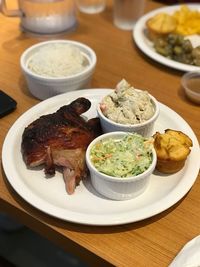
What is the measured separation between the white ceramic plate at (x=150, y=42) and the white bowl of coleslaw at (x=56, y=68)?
0.20m

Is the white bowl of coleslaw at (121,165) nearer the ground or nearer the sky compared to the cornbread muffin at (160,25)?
nearer the sky

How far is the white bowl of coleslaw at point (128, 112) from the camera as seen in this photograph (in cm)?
86

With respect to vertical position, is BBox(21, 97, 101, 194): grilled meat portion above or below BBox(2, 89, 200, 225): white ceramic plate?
above

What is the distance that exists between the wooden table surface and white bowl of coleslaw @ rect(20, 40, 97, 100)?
52 millimetres

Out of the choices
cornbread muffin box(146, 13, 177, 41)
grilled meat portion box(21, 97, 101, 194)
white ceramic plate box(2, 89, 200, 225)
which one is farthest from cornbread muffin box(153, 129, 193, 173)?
cornbread muffin box(146, 13, 177, 41)

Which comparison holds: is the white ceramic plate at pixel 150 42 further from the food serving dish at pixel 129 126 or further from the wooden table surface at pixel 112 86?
the food serving dish at pixel 129 126

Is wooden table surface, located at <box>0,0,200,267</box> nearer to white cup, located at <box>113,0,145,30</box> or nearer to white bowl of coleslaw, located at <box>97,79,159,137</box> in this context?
white cup, located at <box>113,0,145,30</box>

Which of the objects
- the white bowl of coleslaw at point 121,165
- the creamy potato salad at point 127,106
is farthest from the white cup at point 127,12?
the white bowl of coleslaw at point 121,165

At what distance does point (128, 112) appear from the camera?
34.0 inches

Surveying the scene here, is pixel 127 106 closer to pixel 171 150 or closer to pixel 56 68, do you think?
pixel 171 150

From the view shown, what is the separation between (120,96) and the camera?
89 centimetres

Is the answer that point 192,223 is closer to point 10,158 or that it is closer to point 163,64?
point 10,158

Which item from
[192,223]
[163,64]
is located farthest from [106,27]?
[192,223]

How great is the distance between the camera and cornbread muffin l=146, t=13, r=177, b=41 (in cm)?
128
